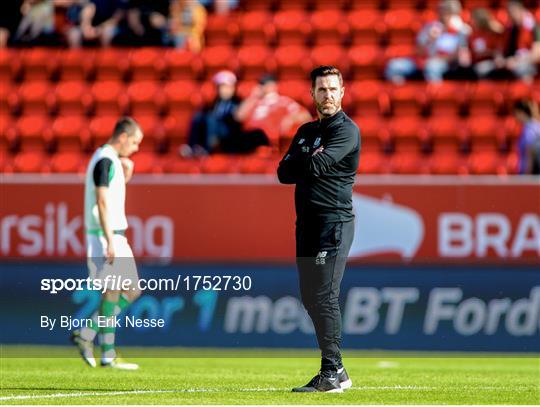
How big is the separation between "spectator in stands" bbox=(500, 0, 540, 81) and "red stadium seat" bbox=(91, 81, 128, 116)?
16.7ft

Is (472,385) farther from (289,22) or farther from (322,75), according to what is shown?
(289,22)

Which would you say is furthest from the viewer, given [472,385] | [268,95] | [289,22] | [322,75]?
[289,22]

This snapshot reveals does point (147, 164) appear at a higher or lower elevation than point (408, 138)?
lower

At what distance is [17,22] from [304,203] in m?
12.0

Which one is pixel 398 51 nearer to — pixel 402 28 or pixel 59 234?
pixel 402 28

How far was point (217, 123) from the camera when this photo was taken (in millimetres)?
16438

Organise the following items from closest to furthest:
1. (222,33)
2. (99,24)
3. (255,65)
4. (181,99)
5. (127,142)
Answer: (127,142)
(181,99)
(255,65)
(222,33)
(99,24)

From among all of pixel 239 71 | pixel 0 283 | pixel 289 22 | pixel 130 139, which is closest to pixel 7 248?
pixel 0 283

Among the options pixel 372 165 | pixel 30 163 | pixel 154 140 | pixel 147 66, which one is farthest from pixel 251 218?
pixel 147 66

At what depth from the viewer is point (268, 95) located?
16.4 m

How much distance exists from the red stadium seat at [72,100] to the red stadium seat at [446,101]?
15.4 feet

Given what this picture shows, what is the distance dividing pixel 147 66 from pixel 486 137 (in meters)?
4.96

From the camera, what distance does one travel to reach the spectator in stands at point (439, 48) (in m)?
17.6

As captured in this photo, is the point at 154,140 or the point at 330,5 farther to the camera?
the point at 330,5
